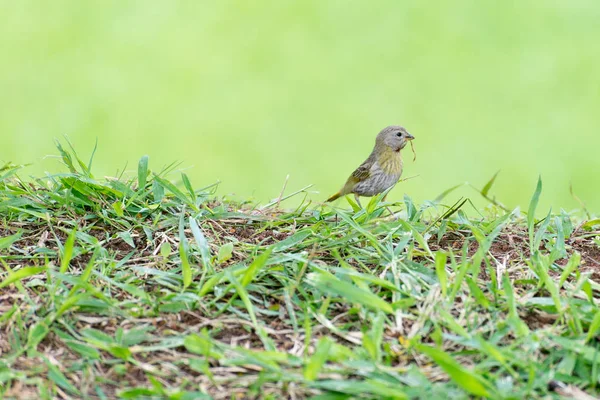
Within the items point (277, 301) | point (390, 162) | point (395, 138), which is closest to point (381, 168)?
point (390, 162)

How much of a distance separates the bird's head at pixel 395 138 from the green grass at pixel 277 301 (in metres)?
1.83

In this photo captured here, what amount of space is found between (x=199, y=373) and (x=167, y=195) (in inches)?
62.1

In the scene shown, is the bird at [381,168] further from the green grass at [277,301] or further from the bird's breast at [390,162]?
the green grass at [277,301]

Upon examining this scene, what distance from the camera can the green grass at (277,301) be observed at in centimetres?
253

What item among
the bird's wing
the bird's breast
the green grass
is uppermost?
the bird's breast

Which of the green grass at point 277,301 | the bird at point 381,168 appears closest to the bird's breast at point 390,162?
the bird at point 381,168

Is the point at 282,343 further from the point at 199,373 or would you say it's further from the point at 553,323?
the point at 553,323

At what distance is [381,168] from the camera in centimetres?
563

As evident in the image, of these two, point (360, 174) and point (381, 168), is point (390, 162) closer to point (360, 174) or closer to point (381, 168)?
point (381, 168)

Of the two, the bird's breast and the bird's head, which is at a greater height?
the bird's head

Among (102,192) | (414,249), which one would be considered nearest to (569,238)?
(414,249)

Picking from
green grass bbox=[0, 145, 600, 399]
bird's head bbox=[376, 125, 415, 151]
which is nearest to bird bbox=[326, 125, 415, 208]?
bird's head bbox=[376, 125, 415, 151]

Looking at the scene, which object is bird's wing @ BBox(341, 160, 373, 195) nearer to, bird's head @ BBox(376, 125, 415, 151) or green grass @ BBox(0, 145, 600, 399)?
bird's head @ BBox(376, 125, 415, 151)

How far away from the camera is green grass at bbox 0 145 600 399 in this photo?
2531 millimetres
